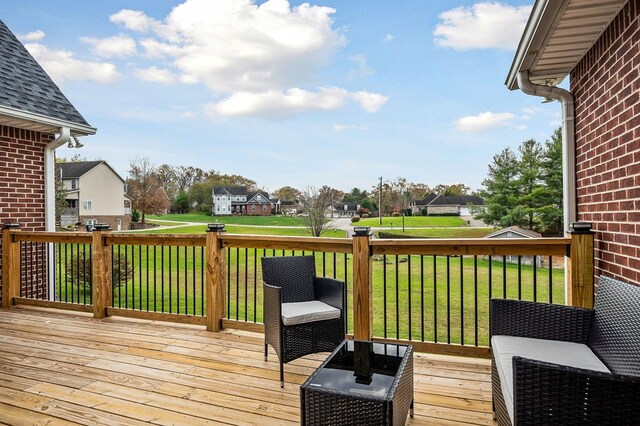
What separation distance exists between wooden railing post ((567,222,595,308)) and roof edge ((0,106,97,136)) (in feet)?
18.6

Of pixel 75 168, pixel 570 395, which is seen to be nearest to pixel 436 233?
pixel 570 395

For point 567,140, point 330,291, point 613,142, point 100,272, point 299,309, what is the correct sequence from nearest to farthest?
point 613,142 < point 299,309 < point 330,291 < point 567,140 < point 100,272

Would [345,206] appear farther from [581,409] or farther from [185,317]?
[581,409]

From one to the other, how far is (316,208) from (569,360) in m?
13.7

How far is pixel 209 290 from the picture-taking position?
3.88 m

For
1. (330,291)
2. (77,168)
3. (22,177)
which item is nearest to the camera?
(330,291)

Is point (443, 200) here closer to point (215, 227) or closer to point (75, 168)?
point (215, 227)

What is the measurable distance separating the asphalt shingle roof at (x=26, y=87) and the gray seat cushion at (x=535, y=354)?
17.8 feet

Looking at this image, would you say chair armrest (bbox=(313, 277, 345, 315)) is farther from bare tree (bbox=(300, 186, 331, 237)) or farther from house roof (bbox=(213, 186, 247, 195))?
house roof (bbox=(213, 186, 247, 195))

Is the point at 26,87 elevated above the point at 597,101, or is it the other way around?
the point at 26,87

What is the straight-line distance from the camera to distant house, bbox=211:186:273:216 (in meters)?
15.9

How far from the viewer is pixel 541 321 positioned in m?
2.09

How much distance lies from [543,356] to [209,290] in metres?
2.97

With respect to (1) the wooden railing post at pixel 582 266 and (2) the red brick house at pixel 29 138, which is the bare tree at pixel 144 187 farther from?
(1) the wooden railing post at pixel 582 266
